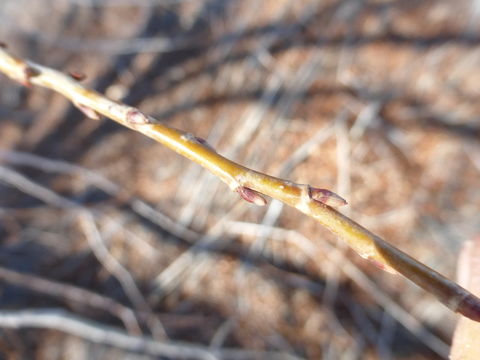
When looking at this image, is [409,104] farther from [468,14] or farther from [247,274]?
[247,274]

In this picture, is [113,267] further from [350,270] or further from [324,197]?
[324,197]

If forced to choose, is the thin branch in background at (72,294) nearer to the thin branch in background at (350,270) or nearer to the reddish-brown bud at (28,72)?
the thin branch in background at (350,270)

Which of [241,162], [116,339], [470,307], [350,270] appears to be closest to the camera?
[470,307]

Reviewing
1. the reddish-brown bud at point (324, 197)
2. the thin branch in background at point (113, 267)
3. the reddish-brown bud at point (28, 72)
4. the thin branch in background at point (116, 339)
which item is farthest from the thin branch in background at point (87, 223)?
the reddish-brown bud at point (324, 197)

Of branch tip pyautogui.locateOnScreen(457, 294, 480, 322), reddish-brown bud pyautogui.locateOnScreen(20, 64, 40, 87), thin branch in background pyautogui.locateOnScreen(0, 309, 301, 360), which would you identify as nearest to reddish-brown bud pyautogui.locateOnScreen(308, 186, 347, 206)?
branch tip pyautogui.locateOnScreen(457, 294, 480, 322)

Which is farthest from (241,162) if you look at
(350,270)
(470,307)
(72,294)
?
(470,307)

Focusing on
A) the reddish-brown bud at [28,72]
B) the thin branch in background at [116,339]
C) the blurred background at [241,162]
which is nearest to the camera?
the reddish-brown bud at [28,72]

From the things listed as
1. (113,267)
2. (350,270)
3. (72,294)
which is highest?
(350,270)
